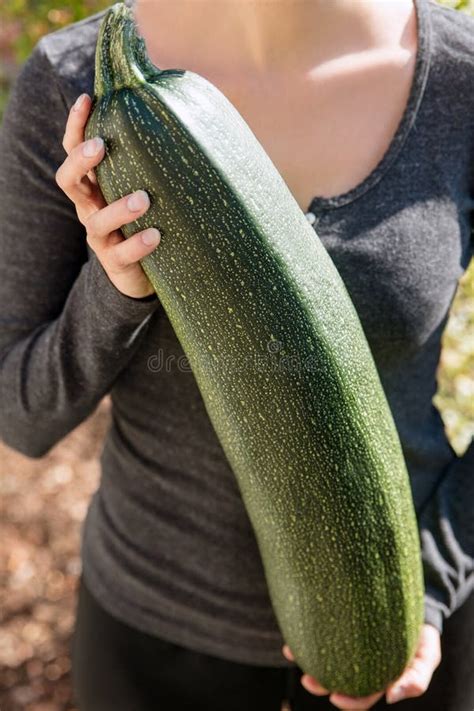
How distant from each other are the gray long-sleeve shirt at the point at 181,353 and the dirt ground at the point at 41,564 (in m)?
1.10

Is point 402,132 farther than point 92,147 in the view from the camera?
Yes

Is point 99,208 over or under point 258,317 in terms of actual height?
over

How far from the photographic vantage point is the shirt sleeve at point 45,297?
A: 1.30m

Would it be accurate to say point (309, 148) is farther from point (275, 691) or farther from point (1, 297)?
point (275, 691)

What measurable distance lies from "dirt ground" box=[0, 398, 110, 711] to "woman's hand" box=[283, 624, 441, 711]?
134cm

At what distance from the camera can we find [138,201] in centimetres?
105

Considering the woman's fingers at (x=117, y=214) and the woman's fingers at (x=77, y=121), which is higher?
the woman's fingers at (x=77, y=121)

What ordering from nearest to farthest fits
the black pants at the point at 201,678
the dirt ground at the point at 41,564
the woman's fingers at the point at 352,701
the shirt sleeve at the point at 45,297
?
the shirt sleeve at the point at 45,297
the woman's fingers at the point at 352,701
the black pants at the point at 201,678
the dirt ground at the point at 41,564

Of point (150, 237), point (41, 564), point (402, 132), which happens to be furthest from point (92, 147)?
point (41, 564)

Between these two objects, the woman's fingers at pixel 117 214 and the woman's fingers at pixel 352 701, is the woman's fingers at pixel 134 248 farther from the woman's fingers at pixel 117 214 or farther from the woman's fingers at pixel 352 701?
the woman's fingers at pixel 352 701

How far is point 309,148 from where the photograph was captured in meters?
1.37

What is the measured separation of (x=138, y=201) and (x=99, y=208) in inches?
5.4

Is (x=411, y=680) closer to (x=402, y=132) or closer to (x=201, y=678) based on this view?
(x=201, y=678)

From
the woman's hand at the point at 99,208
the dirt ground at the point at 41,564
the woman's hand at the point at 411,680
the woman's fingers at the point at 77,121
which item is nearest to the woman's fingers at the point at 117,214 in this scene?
the woman's hand at the point at 99,208
